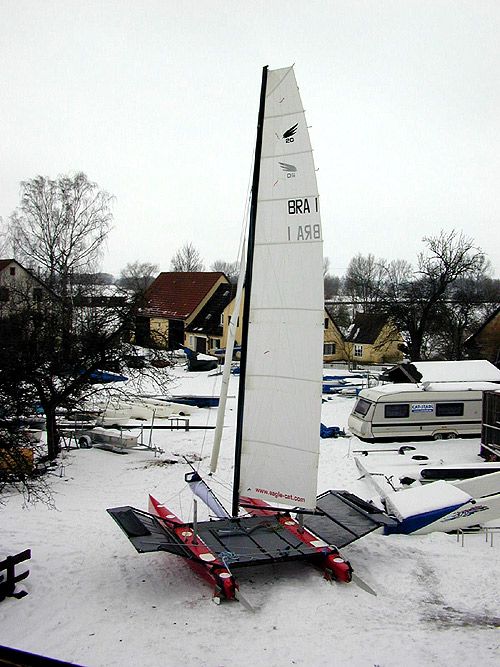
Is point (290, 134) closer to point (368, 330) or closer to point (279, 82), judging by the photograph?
point (279, 82)

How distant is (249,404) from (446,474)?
6993 mm

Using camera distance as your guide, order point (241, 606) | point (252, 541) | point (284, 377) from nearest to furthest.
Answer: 1. point (241, 606)
2. point (252, 541)
3. point (284, 377)

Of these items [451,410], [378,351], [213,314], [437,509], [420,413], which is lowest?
[437,509]

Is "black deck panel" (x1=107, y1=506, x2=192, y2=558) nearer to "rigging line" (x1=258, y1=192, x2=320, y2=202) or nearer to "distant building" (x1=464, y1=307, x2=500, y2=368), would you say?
"rigging line" (x1=258, y1=192, x2=320, y2=202)

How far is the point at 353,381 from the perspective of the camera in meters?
33.9

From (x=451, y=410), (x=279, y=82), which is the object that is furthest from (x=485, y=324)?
(x=279, y=82)

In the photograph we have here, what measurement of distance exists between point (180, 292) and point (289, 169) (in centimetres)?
3839

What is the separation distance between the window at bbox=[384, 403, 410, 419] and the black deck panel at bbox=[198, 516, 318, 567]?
10189mm

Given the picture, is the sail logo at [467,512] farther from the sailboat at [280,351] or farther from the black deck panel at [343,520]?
the sailboat at [280,351]

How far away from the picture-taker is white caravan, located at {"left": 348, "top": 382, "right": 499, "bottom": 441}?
19.9 m

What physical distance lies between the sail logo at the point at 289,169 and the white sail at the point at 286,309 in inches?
0.7

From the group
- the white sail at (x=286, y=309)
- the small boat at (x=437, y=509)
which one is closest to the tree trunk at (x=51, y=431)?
the white sail at (x=286, y=309)

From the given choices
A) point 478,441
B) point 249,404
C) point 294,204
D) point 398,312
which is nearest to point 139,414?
point 478,441

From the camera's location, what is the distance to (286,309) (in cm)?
1004
